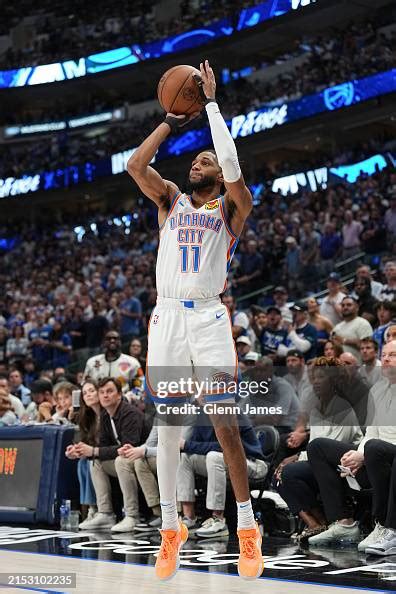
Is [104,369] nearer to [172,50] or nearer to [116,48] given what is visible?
[172,50]

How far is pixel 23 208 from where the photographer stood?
32406mm

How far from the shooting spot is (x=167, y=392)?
502cm

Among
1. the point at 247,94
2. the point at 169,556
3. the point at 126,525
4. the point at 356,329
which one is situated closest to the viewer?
the point at 169,556

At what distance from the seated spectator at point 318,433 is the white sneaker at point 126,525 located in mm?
1507

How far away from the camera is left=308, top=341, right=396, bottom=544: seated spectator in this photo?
20.0 feet

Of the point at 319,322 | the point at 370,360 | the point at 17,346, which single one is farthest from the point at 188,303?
the point at 17,346

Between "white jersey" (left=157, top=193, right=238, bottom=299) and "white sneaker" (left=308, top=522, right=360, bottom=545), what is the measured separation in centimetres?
243

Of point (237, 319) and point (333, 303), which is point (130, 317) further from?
point (333, 303)

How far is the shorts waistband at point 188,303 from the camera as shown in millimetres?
5059

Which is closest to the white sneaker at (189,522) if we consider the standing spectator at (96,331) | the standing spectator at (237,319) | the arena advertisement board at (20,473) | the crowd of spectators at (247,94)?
the arena advertisement board at (20,473)

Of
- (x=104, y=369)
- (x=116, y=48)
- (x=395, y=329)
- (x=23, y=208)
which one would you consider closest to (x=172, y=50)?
(x=116, y=48)

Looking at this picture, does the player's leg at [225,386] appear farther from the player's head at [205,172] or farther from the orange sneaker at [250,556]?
the player's head at [205,172]

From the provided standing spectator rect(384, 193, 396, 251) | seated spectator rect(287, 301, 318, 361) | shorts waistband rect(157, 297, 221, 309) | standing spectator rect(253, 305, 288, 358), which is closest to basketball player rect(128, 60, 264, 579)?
shorts waistband rect(157, 297, 221, 309)

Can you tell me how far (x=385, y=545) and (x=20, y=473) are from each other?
14.1 feet
